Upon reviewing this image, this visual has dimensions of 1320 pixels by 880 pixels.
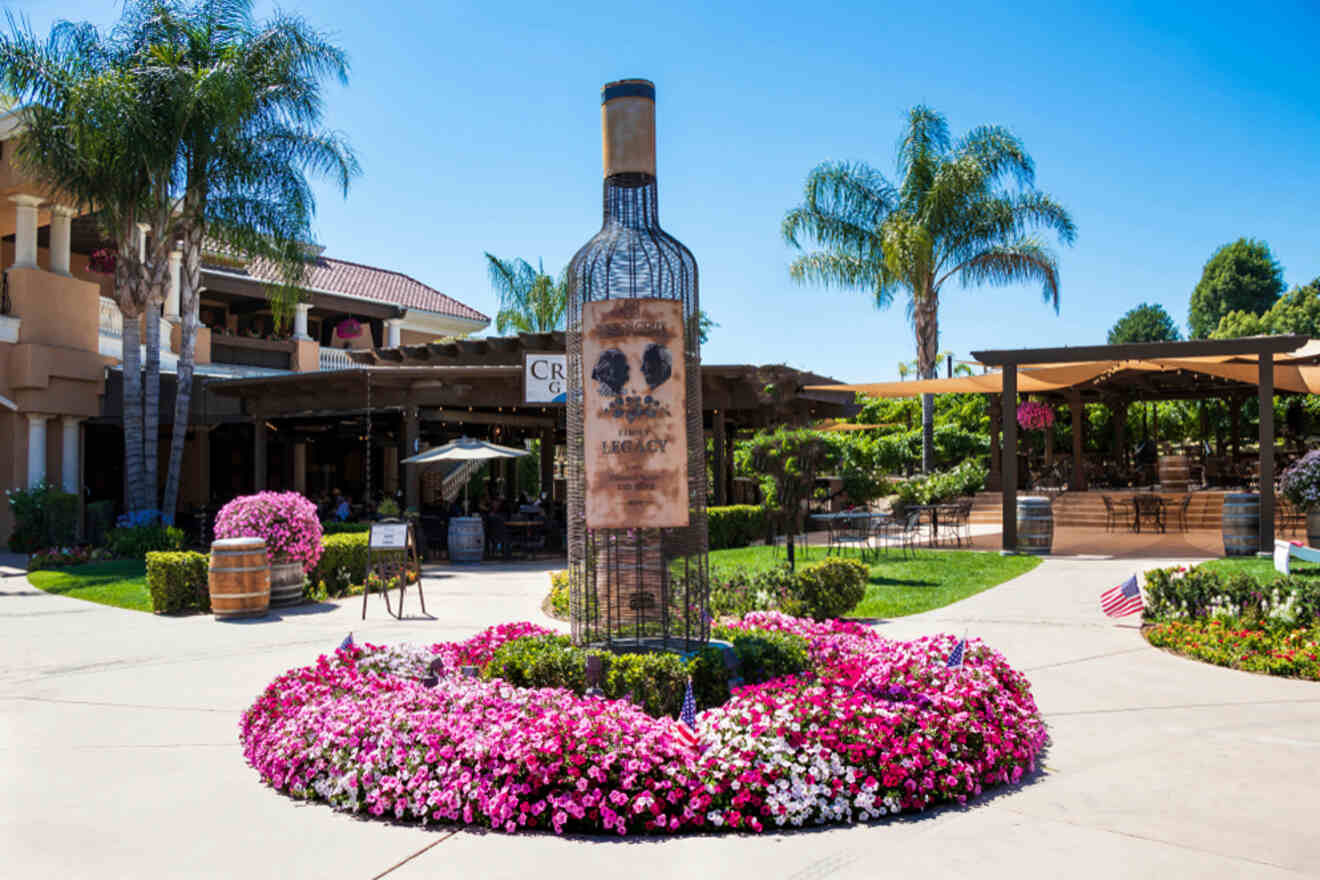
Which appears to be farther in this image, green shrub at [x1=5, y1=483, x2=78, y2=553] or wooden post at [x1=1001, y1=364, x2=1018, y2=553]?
green shrub at [x1=5, y1=483, x2=78, y2=553]

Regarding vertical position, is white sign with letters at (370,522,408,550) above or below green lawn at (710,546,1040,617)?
above

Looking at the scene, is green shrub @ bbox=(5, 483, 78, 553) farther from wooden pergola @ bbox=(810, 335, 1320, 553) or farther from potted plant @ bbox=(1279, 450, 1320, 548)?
potted plant @ bbox=(1279, 450, 1320, 548)

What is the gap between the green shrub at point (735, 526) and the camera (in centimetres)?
1848

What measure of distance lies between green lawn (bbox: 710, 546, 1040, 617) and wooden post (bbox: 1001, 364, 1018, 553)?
53 cm

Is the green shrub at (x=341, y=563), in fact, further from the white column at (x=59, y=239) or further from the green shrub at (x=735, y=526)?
the white column at (x=59, y=239)

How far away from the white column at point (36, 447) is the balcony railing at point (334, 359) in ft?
26.4

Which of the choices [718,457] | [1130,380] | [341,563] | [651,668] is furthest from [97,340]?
[1130,380]

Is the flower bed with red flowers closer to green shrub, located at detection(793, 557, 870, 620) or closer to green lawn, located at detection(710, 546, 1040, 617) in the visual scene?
green shrub, located at detection(793, 557, 870, 620)

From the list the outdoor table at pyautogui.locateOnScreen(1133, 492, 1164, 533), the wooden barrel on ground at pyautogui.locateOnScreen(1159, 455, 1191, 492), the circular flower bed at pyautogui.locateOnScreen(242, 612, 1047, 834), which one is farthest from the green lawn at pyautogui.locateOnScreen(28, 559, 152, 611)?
the wooden barrel on ground at pyautogui.locateOnScreen(1159, 455, 1191, 492)

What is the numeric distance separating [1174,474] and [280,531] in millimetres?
18601

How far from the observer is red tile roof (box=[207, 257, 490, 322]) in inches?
1193

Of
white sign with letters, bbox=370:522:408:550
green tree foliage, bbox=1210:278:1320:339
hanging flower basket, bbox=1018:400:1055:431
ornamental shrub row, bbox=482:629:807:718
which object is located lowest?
ornamental shrub row, bbox=482:629:807:718

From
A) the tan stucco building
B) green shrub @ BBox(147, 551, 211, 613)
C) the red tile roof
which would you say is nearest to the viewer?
green shrub @ BBox(147, 551, 211, 613)

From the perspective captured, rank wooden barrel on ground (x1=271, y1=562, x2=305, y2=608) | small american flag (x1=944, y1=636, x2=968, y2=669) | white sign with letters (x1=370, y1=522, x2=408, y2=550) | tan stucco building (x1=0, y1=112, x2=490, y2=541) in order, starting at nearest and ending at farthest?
small american flag (x1=944, y1=636, x2=968, y2=669) → white sign with letters (x1=370, y1=522, x2=408, y2=550) → wooden barrel on ground (x1=271, y1=562, x2=305, y2=608) → tan stucco building (x1=0, y1=112, x2=490, y2=541)
